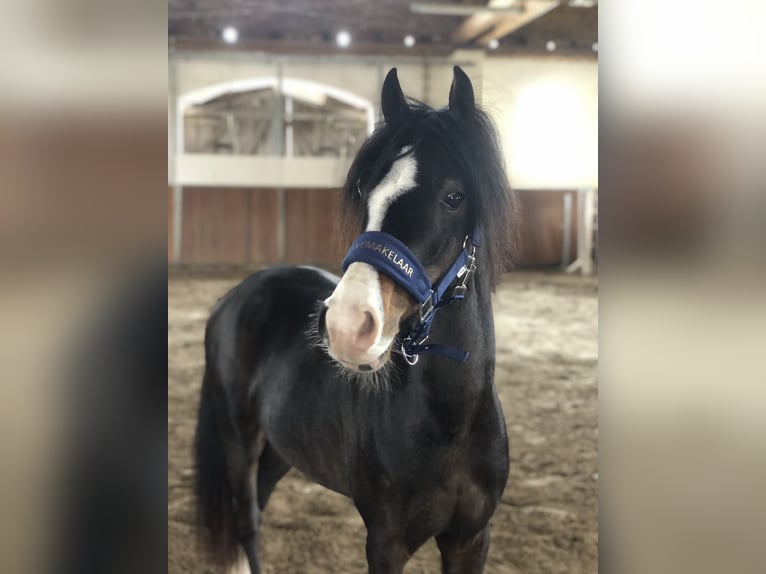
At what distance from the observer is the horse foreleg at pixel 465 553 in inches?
43.5

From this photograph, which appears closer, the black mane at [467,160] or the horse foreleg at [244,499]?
the black mane at [467,160]

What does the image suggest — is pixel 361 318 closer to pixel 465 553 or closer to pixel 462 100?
pixel 462 100

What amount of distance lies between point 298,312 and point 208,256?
19.6 ft

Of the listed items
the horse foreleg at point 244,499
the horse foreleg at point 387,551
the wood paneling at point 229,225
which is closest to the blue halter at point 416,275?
the horse foreleg at point 387,551

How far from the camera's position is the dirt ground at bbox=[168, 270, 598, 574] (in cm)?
176

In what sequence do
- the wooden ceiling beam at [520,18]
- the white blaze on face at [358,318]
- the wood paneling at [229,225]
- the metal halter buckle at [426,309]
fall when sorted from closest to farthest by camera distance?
1. the white blaze on face at [358,318]
2. the metal halter buckle at [426,309]
3. the wooden ceiling beam at [520,18]
4. the wood paneling at [229,225]

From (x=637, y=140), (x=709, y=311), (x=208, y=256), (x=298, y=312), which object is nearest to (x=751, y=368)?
(x=709, y=311)

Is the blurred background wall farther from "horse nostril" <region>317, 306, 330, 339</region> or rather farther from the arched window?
"horse nostril" <region>317, 306, 330, 339</region>

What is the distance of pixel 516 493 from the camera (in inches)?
84.7

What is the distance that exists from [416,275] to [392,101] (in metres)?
0.33

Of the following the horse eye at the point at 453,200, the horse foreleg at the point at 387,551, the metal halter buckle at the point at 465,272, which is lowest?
the horse foreleg at the point at 387,551

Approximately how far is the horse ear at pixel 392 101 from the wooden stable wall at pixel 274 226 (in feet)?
18.5

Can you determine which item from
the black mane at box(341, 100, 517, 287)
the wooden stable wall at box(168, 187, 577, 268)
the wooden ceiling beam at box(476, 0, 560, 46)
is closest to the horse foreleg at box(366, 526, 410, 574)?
the black mane at box(341, 100, 517, 287)

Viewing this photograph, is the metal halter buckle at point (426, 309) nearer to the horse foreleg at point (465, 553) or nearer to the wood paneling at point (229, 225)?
the horse foreleg at point (465, 553)
